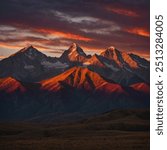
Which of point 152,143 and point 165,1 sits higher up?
point 165,1

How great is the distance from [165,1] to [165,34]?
295cm

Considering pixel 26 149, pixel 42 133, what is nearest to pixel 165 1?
pixel 26 149

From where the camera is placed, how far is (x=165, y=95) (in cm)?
3244

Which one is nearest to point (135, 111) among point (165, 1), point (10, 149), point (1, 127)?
point (1, 127)

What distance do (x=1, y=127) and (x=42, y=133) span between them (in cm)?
2229

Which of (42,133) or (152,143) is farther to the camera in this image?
(42,133)

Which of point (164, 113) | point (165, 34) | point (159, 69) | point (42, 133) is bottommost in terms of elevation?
point (42, 133)

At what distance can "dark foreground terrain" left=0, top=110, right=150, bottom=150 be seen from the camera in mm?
57675

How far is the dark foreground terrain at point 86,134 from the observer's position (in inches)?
2271

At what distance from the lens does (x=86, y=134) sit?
94000 mm

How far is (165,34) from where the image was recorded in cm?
3294

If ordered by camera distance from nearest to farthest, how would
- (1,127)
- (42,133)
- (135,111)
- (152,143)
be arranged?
1. (152,143)
2. (42,133)
3. (1,127)
4. (135,111)

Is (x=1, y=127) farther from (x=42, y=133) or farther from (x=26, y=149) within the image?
(x=26, y=149)

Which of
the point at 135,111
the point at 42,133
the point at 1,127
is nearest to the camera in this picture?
the point at 42,133
